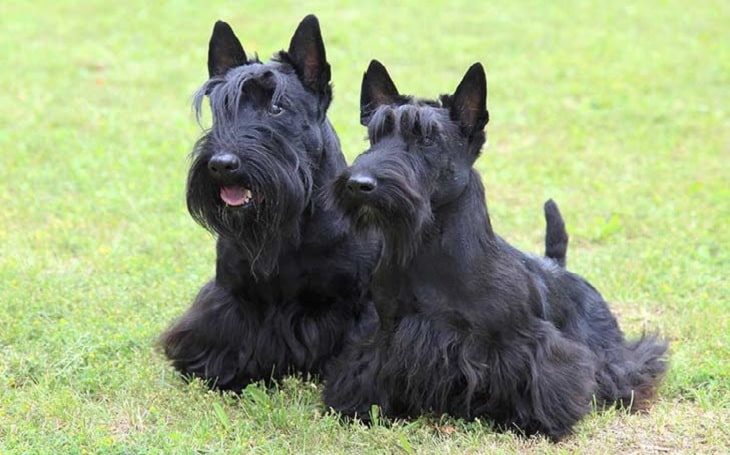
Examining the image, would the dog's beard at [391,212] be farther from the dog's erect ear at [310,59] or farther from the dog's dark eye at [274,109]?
the dog's erect ear at [310,59]

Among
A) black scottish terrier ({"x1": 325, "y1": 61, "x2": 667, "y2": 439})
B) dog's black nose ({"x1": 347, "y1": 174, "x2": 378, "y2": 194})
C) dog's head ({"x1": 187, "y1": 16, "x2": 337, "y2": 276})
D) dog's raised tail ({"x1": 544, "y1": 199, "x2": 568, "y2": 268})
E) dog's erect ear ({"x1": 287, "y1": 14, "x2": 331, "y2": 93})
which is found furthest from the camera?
dog's raised tail ({"x1": 544, "y1": 199, "x2": 568, "y2": 268})

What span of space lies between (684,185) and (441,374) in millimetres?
5492

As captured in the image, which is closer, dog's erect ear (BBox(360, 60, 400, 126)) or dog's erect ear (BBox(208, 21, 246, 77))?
dog's erect ear (BBox(360, 60, 400, 126))

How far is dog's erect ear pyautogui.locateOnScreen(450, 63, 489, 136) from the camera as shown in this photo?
4871 mm

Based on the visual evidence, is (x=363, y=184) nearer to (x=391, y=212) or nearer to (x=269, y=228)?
(x=391, y=212)

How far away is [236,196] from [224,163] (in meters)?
0.23

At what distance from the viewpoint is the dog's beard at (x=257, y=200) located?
4953 mm

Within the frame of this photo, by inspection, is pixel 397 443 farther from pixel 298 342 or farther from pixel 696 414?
pixel 696 414

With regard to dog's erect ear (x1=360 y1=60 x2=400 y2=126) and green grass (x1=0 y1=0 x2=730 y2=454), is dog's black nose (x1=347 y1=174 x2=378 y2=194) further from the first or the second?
green grass (x1=0 y1=0 x2=730 y2=454)

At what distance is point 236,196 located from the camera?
5.04m

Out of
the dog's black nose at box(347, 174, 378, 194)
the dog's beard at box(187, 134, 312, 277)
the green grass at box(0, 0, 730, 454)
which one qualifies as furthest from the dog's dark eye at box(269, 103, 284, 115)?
the green grass at box(0, 0, 730, 454)

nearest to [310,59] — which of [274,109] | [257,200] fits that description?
[274,109]

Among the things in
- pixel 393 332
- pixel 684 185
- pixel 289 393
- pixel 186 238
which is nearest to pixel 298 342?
pixel 289 393

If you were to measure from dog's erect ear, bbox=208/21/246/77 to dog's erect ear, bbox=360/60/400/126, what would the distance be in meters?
0.74
